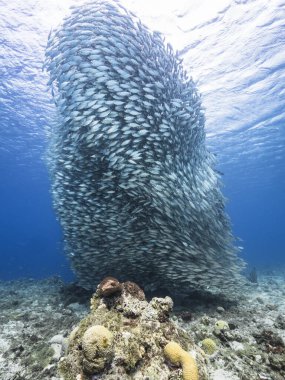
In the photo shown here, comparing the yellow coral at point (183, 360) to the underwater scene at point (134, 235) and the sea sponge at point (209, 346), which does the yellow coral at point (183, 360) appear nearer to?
the underwater scene at point (134, 235)

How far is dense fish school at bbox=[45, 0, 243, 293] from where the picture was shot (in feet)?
25.6

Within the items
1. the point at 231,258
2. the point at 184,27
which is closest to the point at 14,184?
the point at 184,27

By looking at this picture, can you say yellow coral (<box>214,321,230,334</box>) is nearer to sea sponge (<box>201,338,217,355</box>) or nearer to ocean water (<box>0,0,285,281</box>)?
sea sponge (<box>201,338,217,355</box>)

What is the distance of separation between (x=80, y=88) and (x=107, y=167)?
7.99ft

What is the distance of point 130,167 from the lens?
25.3 ft

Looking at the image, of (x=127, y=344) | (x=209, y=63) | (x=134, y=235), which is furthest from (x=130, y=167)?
(x=209, y=63)

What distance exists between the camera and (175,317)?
748 centimetres

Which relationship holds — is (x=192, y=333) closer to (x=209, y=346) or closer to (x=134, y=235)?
(x=209, y=346)

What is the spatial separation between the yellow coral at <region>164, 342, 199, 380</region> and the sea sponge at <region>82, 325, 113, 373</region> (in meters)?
0.77

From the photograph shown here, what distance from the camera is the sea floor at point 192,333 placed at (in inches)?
204

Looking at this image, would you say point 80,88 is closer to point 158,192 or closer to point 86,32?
point 86,32

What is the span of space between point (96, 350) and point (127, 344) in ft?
1.57

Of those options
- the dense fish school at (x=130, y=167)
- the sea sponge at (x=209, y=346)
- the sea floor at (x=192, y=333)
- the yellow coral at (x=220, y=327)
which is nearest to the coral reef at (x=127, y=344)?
the sea floor at (x=192, y=333)

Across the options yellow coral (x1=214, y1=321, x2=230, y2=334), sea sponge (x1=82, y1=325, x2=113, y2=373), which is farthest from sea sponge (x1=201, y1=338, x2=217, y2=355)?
sea sponge (x1=82, y1=325, x2=113, y2=373)
